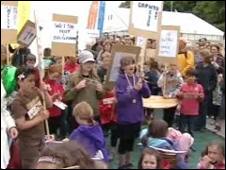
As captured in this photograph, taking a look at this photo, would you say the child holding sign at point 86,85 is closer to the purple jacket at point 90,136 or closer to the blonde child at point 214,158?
the purple jacket at point 90,136

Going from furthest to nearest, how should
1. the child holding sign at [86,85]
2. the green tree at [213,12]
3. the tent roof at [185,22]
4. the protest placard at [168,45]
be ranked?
the green tree at [213,12] → the tent roof at [185,22] → the protest placard at [168,45] → the child holding sign at [86,85]

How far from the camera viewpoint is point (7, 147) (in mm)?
5086

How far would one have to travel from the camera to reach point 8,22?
24.2ft

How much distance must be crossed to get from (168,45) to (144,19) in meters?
1.47

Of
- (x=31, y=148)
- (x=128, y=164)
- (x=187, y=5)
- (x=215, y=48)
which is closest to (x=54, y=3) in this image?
(x=215, y=48)

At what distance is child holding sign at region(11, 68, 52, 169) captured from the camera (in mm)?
5406

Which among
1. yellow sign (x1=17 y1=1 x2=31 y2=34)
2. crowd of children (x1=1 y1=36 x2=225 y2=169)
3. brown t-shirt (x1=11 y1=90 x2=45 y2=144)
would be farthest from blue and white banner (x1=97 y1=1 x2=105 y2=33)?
brown t-shirt (x1=11 y1=90 x2=45 y2=144)

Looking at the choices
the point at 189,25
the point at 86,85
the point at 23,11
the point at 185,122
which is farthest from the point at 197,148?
the point at 189,25

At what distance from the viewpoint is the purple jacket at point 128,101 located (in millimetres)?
7105

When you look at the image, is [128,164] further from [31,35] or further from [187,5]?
[187,5]

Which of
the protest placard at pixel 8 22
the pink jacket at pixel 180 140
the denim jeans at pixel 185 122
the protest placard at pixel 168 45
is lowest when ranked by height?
the denim jeans at pixel 185 122

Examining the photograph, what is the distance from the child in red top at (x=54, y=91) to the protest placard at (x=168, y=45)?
72.2 inches

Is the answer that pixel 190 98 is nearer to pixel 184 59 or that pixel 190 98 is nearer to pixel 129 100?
pixel 184 59

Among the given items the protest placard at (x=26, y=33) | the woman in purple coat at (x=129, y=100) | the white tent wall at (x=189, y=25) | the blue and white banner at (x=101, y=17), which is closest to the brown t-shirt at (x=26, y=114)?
the woman in purple coat at (x=129, y=100)
